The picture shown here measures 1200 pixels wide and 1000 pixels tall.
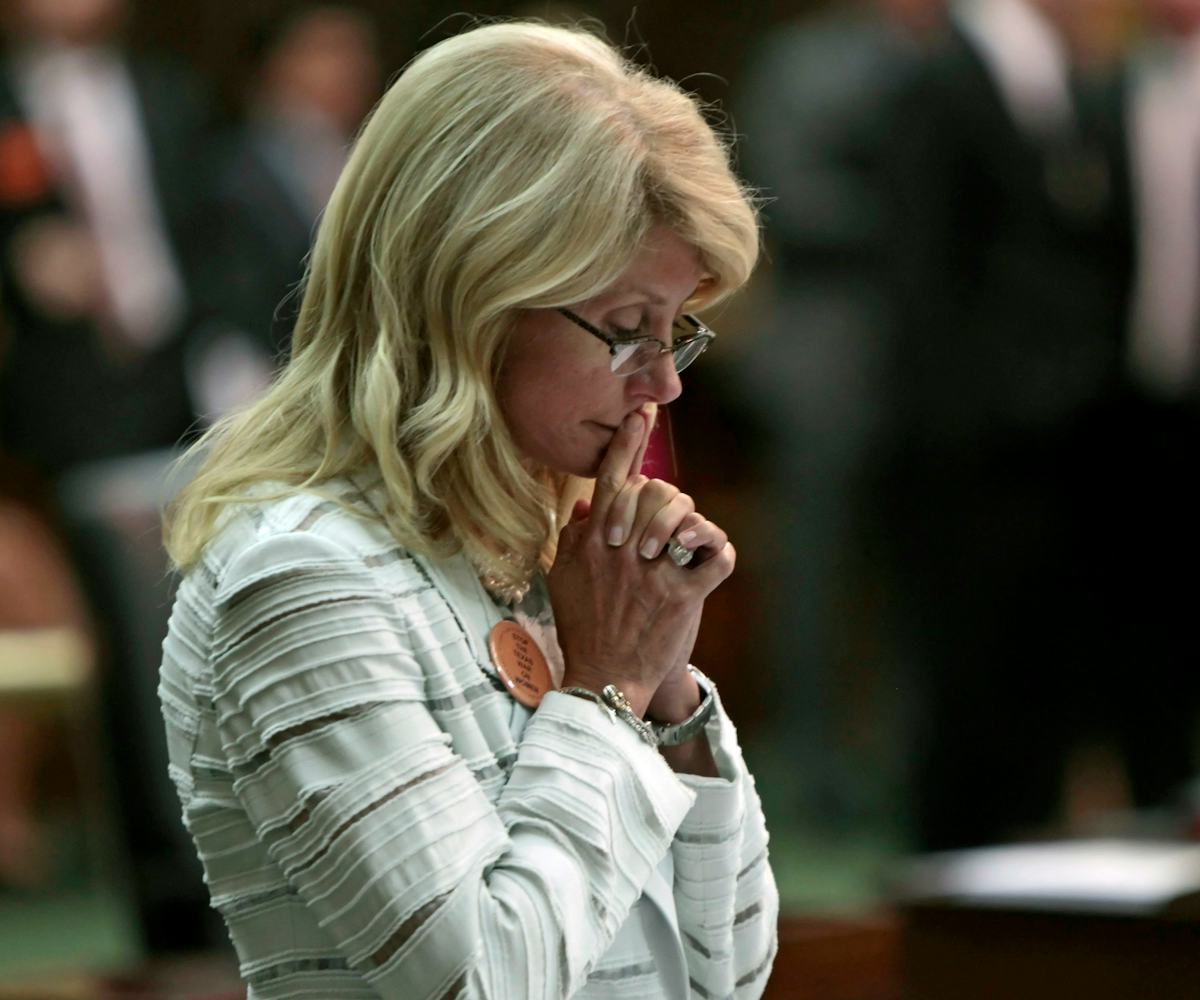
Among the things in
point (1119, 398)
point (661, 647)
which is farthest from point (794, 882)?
point (661, 647)

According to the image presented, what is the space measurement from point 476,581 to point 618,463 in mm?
163

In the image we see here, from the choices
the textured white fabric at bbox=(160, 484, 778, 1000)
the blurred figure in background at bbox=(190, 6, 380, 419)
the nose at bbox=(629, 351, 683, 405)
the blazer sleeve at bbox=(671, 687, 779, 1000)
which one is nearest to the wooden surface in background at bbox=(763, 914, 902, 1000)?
the blazer sleeve at bbox=(671, 687, 779, 1000)

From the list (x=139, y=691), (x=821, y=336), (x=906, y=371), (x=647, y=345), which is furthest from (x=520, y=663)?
(x=821, y=336)

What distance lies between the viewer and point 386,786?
5.67 feet

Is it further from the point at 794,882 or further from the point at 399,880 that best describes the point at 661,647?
the point at 794,882

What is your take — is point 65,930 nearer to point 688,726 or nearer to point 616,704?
point 688,726

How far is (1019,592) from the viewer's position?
18.0ft

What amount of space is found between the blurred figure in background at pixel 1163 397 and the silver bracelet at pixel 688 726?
3602mm

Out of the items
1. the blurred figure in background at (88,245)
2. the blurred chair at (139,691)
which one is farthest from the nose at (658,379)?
the blurred figure in background at (88,245)

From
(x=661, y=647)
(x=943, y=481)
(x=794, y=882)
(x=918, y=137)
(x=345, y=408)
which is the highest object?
(x=918, y=137)

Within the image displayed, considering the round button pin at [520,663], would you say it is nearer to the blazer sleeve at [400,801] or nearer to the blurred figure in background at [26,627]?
the blazer sleeve at [400,801]

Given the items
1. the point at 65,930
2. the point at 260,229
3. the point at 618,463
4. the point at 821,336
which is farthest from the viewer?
the point at 821,336

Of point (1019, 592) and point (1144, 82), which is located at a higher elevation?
point (1144, 82)

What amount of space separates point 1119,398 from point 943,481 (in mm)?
530
